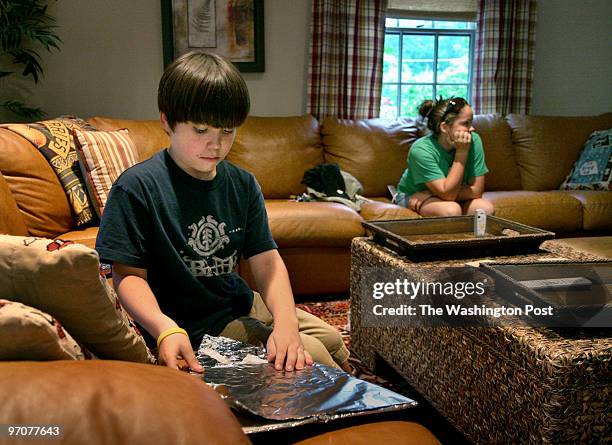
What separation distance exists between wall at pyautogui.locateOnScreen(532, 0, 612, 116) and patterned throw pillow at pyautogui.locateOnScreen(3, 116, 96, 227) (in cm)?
352

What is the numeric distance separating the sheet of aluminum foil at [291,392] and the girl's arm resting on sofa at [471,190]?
7.63 ft

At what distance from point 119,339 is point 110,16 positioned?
146 inches

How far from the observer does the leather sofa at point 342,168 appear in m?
2.58

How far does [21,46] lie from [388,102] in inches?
103

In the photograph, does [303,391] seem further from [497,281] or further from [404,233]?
[404,233]

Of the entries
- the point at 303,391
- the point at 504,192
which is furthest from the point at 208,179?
the point at 504,192

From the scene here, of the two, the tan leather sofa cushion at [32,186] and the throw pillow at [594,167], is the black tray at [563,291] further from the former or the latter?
the throw pillow at [594,167]

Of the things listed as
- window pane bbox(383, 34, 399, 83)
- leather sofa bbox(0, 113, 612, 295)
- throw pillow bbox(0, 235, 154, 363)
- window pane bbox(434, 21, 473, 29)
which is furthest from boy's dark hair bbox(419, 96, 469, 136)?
throw pillow bbox(0, 235, 154, 363)

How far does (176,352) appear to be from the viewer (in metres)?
1.06

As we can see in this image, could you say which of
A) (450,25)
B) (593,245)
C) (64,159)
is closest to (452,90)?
(450,25)

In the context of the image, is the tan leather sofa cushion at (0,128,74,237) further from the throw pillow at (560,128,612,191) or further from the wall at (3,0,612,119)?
the throw pillow at (560,128,612,191)

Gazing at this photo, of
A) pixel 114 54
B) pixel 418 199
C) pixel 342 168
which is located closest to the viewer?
pixel 418 199

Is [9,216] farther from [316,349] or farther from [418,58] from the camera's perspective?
[418,58]

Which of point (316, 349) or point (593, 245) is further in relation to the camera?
point (593, 245)
